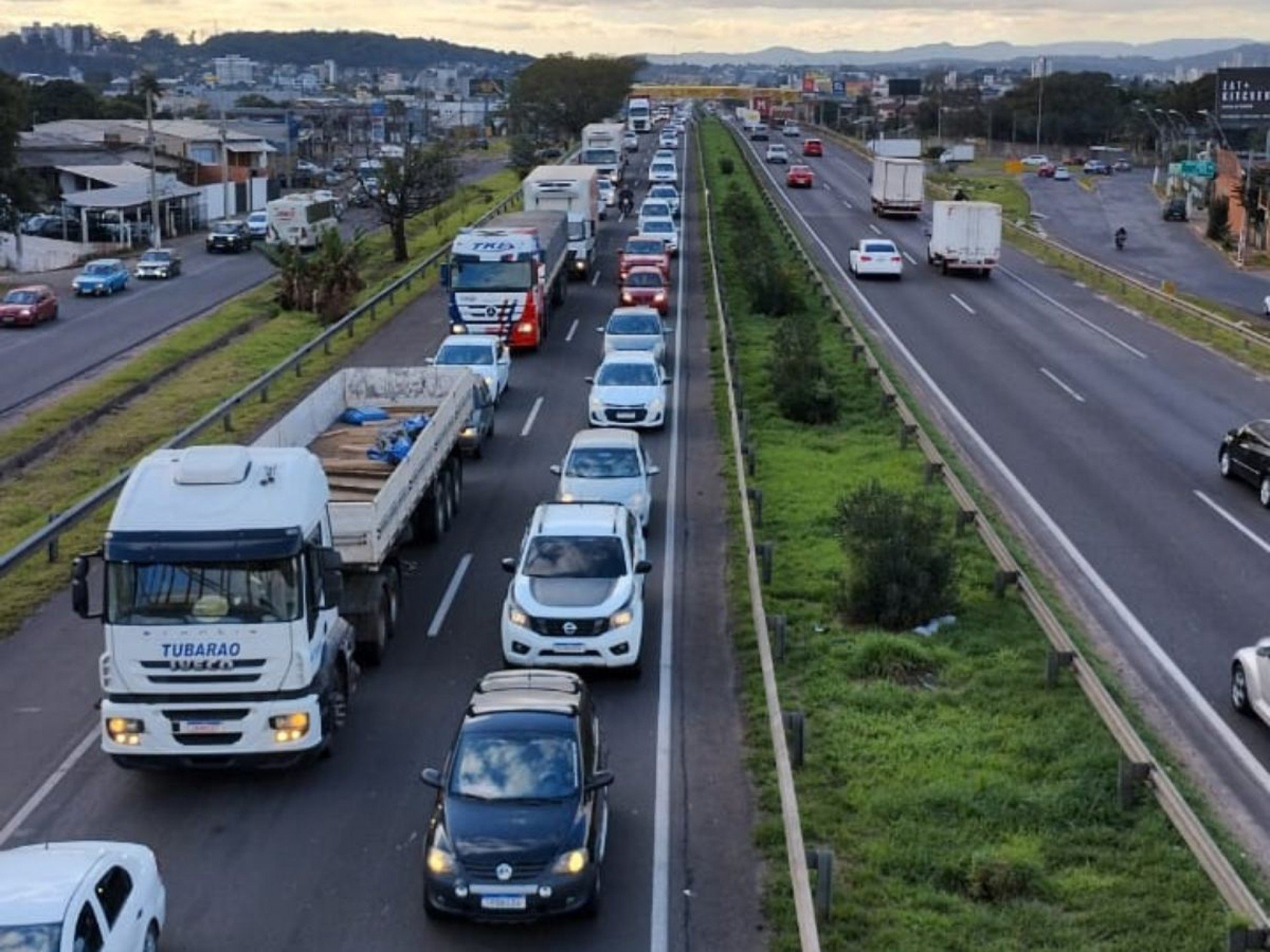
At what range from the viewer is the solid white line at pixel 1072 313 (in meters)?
42.0

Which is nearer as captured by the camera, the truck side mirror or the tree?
the truck side mirror

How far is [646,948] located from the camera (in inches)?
475

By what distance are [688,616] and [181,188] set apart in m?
80.3

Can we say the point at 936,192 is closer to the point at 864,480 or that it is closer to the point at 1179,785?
the point at 864,480

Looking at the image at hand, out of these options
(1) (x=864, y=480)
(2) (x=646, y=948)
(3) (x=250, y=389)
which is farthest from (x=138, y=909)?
(3) (x=250, y=389)

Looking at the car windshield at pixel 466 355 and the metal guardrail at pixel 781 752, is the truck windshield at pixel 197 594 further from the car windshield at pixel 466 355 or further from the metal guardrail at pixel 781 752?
the car windshield at pixel 466 355

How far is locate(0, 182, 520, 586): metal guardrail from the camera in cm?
2175

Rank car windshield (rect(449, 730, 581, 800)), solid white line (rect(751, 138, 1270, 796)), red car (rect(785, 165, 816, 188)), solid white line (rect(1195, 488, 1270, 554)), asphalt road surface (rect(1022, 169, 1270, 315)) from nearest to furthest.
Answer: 1. car windshield (rect(449, 730, 581, 800))
2. solid white line (rect(751, 138, 1270, 796))
3. solid white line (rect(1195, 488, 1270, 554))
4. asphalt road surface (rect(1022, 169, 1270, 315))
5. red car (rect(785, 165, 816, 188))

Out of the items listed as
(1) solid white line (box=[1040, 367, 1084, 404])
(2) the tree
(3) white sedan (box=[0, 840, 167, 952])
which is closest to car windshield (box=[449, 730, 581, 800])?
(3) white sedan (box=[0, 840, 167, 952])

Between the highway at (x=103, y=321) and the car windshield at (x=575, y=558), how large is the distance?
22679 mm

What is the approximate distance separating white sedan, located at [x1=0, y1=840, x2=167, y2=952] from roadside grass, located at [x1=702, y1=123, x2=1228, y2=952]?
4.55 metres

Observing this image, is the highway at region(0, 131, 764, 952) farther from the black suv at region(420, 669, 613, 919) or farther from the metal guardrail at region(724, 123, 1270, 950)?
the metal guardrail at region(724, 123, 1270, 950)

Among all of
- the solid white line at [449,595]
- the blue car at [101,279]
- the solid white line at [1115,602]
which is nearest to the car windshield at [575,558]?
the solid white line at [449,595]

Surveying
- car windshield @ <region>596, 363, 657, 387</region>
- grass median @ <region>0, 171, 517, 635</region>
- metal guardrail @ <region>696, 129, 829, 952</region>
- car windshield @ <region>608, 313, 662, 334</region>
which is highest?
car windshield @ <region>608, 313, 662, 334</region>
